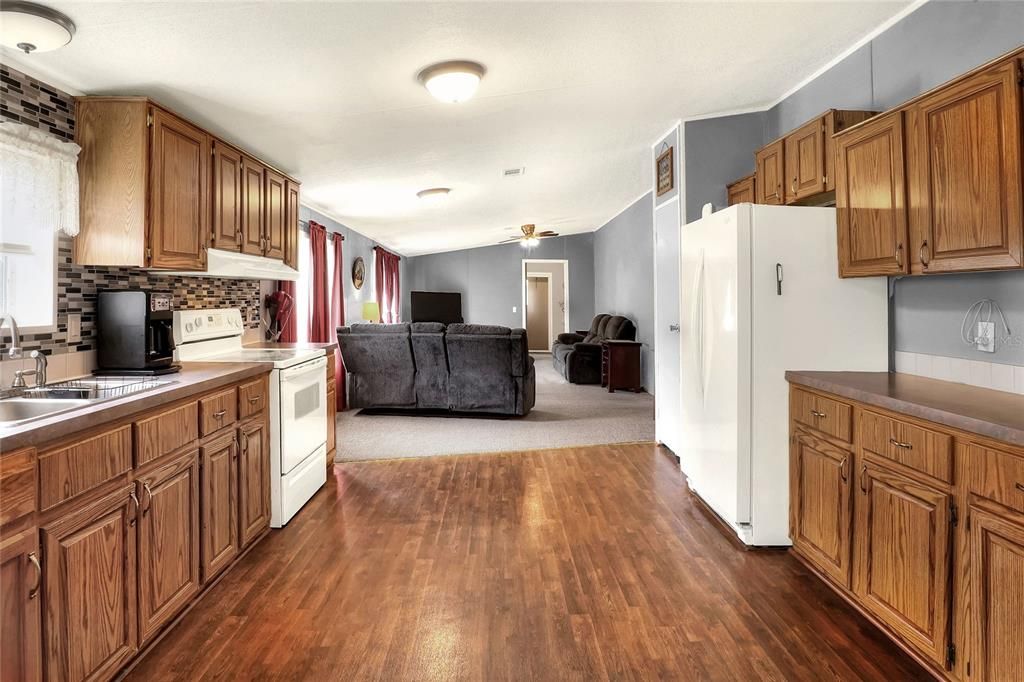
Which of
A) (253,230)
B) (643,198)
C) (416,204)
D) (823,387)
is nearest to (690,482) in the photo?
(823,387)

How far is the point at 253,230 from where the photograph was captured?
3619 mm

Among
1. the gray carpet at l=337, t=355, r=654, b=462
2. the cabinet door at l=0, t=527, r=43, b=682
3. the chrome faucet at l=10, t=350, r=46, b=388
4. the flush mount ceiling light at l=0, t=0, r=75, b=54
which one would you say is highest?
the flush mount ceiling light at l=0, t=0, r=75, b=54

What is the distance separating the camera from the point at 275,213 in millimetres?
4020

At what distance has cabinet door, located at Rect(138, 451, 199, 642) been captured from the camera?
6.32ft

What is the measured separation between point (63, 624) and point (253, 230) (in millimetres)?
2587

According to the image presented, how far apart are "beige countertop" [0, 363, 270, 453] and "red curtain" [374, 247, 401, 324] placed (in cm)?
643

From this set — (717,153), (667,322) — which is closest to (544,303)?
(667,322)

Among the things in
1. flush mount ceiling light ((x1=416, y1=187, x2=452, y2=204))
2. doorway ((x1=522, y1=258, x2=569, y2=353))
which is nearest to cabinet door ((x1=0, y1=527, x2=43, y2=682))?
flush mount ceiling light ((x1=416, y1=187, x2=452, y2=204))

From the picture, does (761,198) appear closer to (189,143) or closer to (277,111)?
(277,111)

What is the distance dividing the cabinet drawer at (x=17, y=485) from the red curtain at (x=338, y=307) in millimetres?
4882

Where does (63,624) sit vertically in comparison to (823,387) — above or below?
below

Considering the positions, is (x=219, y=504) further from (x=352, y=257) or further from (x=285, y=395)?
(x=352, y=257)

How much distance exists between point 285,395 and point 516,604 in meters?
1.72

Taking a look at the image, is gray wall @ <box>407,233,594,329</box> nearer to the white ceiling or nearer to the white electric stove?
the white ceiling
